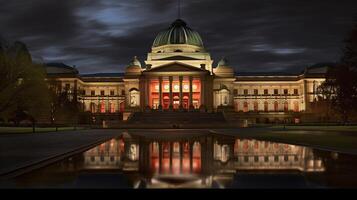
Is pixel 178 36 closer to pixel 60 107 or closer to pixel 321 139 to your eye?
pixel 60 107

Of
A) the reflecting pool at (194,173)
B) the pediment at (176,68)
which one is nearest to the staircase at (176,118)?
the pediment at (176,68)

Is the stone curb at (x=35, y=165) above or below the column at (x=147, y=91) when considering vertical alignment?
below

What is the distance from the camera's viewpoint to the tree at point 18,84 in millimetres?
51931

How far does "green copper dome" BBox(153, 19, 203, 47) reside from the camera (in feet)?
456

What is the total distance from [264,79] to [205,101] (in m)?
27.5

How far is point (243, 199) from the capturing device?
12836 millimetres

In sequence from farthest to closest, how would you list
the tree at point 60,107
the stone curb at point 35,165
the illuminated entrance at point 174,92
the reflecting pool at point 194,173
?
the illuminated entrance at point 174,92
the tree at point 60,107
the stone curb at point 35,165
the reflecting pool at point 194,173

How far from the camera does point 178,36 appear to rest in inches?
5477

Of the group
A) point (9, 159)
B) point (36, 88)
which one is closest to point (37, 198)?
point (9, 159)

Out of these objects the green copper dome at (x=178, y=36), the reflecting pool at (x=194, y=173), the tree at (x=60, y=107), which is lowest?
the reflecting pool at (x=194, y=173)

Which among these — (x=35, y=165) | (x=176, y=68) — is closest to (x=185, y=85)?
(x=176, y=68)

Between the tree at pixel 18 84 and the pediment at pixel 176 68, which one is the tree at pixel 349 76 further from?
the pediment at pixel 176 68

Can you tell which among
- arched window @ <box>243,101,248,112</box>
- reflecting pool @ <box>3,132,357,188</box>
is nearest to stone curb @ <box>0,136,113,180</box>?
reflecting pool @ <box>3,132,357,188</box>

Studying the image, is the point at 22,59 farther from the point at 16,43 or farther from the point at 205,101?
the point at 205,101
